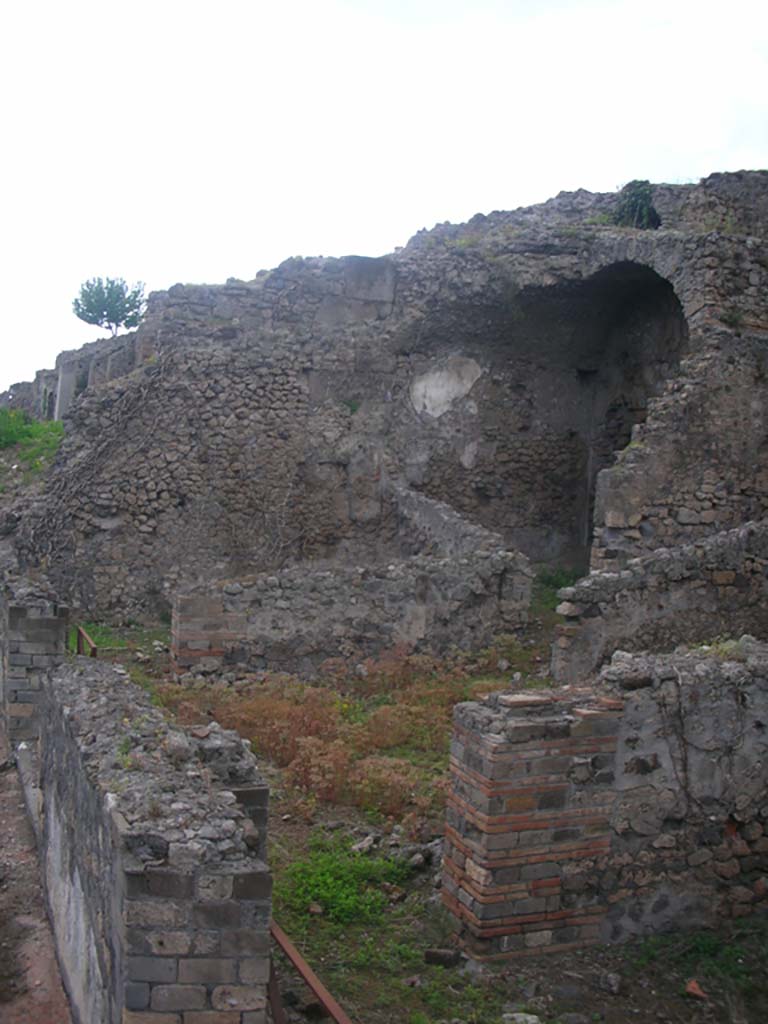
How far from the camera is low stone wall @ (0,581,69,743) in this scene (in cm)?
1002

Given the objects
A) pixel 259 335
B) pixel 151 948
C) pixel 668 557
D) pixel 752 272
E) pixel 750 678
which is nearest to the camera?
pixel 151 948

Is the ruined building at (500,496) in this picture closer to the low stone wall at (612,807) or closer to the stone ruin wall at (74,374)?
the low stone wall at (612,807)

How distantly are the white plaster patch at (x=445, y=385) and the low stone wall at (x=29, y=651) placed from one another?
9.43 metres

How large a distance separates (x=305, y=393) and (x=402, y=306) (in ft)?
7.74

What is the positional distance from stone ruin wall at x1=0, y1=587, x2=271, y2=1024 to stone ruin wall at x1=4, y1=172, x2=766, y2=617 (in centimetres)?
884

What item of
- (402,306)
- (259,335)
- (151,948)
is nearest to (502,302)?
(402,306)

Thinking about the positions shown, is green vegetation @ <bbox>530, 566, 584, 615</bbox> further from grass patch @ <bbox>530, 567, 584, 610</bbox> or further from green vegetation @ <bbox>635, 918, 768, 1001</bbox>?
→ green vegetation @ <bbox>635, 918, 768, 1001</bbox>

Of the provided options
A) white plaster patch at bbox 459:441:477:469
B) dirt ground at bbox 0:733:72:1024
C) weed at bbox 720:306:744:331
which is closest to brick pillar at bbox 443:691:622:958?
dirt ground at bbox 0:733:72:1024

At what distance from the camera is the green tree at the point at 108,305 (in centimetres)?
4184

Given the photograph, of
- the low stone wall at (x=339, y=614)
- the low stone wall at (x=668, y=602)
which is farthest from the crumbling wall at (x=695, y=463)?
the low stone wall at (x=668, y=602)

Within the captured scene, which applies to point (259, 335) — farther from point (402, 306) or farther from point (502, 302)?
point (502, 302)

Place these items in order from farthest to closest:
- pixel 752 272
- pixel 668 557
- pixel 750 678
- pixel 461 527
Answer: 1. pixel 752 272
2. pixel 461 527
3. pixel 668 557
4. pixel 750 678

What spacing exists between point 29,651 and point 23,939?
12.2ft

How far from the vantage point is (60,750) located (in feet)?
22.9
